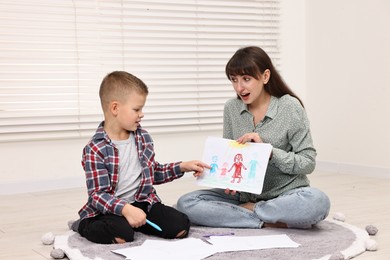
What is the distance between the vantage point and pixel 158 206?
2.29 m

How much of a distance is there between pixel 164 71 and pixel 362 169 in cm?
133

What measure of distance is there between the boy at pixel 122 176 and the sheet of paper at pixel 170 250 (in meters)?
0.08

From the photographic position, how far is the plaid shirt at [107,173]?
2.18 meters

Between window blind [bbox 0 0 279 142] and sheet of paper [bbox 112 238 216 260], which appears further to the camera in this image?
window blind [bbox 0 0 279 142]

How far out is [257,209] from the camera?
2.38 m

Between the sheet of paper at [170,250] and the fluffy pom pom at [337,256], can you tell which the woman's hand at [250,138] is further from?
the fluffy pom pom at [337,256]

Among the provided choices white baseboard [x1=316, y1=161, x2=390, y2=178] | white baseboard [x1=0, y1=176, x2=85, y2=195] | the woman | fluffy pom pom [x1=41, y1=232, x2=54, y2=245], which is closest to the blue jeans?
the woman

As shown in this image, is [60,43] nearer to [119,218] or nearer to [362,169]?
[119,218]

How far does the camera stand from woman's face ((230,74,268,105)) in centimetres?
241

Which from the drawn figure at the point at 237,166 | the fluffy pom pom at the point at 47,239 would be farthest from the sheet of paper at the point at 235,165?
the fluffy pom pom at the point at 47,239

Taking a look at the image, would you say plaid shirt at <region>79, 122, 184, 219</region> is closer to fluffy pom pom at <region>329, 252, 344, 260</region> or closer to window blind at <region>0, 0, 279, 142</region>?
fluffy pom pom at <region>329, 252, 344, 260</region>

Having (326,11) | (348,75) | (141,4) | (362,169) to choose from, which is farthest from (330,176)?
(141,4)

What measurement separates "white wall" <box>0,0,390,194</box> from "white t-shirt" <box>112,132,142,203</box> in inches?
53.2

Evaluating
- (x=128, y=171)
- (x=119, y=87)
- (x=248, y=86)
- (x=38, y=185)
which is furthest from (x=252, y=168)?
(x=38, y=185)
